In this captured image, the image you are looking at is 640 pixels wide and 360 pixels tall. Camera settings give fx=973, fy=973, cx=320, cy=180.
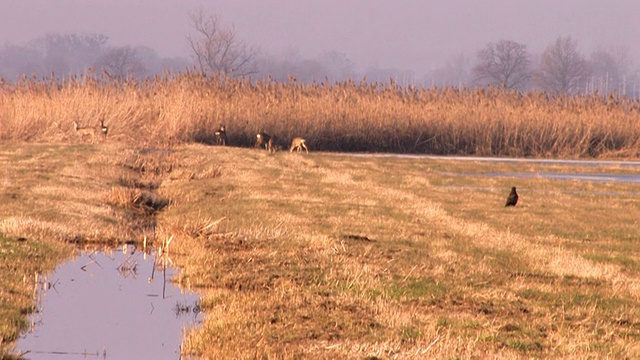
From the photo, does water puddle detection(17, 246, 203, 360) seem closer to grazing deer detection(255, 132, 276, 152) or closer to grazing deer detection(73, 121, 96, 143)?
grazing deer detection(73, 121, 96, 143)

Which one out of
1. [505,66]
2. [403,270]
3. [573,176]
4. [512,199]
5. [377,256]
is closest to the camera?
[403,270]

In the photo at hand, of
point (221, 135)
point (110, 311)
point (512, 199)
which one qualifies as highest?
point (221, 135)

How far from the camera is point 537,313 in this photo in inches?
320

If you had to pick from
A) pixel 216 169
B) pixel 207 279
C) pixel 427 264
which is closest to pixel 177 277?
pixel 207 279

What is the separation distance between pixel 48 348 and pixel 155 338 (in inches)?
33.9

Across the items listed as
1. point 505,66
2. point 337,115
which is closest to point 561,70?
point 505,66

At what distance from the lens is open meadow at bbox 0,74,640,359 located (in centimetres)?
755

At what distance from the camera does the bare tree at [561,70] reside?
510 feet

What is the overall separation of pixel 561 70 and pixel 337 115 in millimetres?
→ 132538

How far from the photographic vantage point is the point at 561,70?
15662 cm

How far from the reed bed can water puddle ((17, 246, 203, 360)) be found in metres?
16.9

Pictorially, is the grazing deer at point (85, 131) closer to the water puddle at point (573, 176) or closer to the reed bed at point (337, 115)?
the reed bed at point (337, 115)

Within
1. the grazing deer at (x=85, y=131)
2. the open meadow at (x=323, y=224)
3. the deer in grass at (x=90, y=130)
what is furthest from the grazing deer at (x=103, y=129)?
the open meadow at (x=323, y=224)

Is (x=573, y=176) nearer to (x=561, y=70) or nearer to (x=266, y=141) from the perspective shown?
(x=266, y=141)
